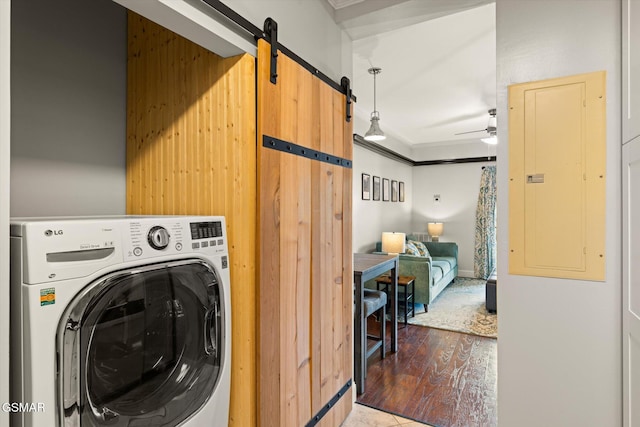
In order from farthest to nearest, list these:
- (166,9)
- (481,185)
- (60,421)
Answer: (481,185), (166,9), (60,421)

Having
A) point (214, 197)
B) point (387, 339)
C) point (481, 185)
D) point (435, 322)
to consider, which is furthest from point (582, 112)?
point (481, 185)

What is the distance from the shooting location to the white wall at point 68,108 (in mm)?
1362

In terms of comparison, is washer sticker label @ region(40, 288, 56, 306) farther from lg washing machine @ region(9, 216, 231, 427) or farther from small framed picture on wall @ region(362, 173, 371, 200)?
small framed picture on wall @ region(362, 173, 371, 200)

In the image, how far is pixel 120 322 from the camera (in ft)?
3.33

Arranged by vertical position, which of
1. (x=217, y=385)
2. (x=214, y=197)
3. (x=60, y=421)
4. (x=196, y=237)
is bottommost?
(x=217, y=385)

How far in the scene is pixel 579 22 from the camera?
5.26 ft

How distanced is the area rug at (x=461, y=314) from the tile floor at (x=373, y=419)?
5.57 feet

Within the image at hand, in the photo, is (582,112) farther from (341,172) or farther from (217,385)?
(217,385)

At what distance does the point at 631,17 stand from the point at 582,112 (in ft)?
1.28

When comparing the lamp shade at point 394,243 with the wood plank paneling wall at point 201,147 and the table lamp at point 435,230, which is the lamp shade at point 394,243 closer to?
the table lamp at point 435,230

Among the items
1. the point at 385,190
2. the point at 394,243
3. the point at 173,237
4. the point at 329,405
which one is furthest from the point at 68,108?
the point at 385,190

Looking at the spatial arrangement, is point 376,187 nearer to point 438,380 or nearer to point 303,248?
point 438,380

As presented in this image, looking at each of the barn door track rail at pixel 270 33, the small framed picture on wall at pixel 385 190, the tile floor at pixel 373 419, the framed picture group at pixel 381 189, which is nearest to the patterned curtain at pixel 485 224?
the framed picture group at pixel 381 189

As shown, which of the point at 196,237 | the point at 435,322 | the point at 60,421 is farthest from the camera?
the point at 435,322
